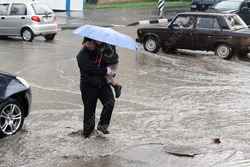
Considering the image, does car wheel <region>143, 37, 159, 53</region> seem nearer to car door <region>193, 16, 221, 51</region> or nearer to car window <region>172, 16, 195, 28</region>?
car window <region>172, 16, 195, 28</region>

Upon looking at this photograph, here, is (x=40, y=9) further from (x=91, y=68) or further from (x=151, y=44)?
(x=91, y=68)

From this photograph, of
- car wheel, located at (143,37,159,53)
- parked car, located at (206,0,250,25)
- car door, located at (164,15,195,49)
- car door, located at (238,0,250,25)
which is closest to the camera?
car door, located at (164,15,195,49)

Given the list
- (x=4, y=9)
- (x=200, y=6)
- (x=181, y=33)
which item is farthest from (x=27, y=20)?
(x=200, y=6)

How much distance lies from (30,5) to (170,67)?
6.99m

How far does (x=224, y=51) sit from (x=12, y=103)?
8711 mm

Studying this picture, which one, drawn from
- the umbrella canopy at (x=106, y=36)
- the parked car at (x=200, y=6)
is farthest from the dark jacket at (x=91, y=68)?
the parked car at (x=200, y=6)

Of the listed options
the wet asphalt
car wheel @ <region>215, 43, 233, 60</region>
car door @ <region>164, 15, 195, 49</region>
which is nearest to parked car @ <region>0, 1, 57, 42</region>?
the wet asphalt

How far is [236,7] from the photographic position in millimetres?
20406

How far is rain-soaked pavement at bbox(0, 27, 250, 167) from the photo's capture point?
5305 mm

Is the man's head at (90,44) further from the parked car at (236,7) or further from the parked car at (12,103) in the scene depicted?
the parked car at (236,7)

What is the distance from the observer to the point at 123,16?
25984mm

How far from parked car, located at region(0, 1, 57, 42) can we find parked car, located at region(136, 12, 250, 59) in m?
4.13

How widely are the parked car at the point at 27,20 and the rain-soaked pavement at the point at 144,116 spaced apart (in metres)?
2.98

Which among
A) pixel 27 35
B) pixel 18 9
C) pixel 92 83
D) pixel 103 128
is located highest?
pixel 18 9
